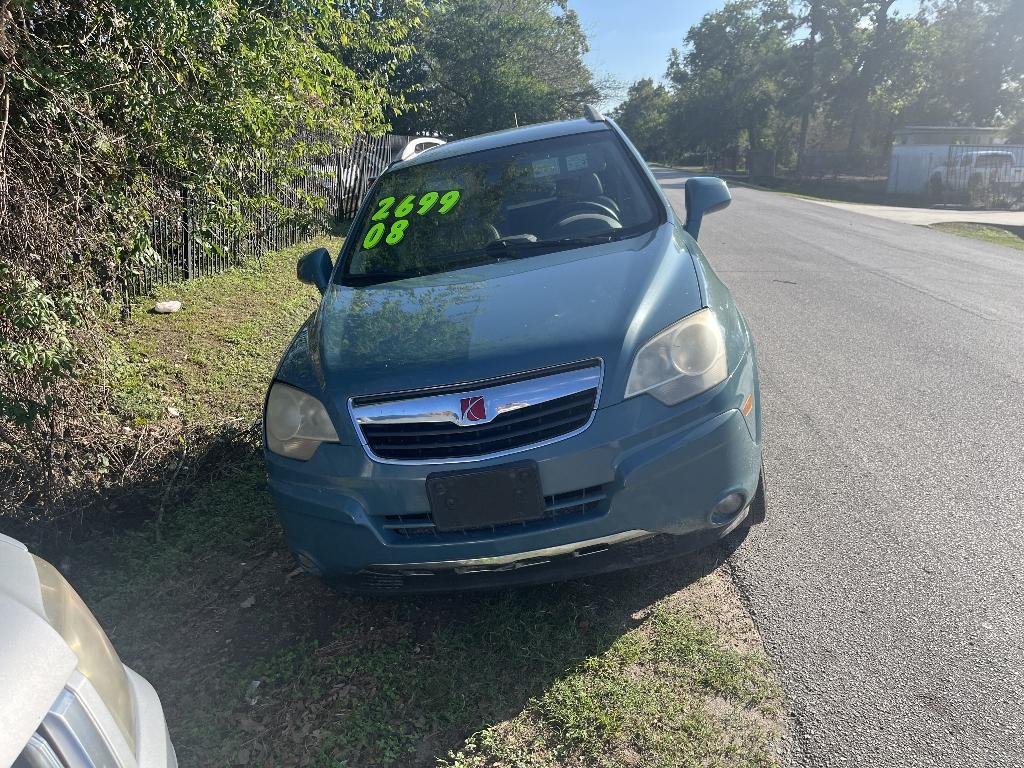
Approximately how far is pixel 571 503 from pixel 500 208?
1.95 meters

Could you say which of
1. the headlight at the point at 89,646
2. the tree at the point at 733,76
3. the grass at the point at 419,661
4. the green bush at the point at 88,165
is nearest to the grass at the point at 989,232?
the green bush at the point at 88,165

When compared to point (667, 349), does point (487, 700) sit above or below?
below

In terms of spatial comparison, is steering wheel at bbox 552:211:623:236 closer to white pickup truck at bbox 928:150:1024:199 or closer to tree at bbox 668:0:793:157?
white pickup truck at bbox 928:150:1024:199

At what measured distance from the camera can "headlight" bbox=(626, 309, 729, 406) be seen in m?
2.74

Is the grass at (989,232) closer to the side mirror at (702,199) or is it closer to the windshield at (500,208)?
the side mirror at (702,199)

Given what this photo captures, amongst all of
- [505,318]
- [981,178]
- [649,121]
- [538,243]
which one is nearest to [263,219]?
[538,243]

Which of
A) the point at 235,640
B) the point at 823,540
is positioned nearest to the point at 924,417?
the point at 823,540

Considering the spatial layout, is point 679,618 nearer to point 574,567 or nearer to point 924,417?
point 574,567

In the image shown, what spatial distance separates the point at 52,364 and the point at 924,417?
4592 millimetres

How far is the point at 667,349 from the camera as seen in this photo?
9.24 ft

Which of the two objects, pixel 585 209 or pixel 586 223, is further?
pixel 585 209

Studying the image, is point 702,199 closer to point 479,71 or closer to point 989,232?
point 989,232

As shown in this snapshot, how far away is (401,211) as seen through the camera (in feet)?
14.1

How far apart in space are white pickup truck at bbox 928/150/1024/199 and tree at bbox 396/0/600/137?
14.5m
